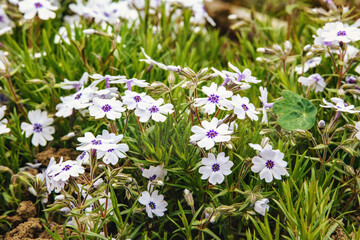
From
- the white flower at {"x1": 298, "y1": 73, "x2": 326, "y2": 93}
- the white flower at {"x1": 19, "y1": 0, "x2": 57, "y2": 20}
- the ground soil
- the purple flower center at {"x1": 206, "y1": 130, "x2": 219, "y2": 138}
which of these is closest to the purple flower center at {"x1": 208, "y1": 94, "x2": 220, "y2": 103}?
the purple flower center at {"x1": 206, "y1": 130, "x2": 219, "y2": 138}

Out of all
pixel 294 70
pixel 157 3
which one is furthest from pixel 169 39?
pixel 294 70

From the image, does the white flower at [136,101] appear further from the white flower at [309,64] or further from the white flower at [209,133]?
the white flower at [309,64]

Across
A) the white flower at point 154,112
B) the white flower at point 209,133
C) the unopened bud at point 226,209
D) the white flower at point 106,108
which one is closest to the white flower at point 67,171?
the white flower at point 106,108

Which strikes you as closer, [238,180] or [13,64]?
[238,180]

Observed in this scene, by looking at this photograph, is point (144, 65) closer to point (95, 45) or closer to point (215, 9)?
point (95, 45)

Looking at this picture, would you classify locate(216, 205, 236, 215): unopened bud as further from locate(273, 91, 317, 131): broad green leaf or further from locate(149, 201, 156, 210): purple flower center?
locate(273, 91, 317, 131): broad green leaf

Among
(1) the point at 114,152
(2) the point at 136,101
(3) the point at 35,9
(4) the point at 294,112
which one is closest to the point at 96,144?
(1) the point at 114,152
